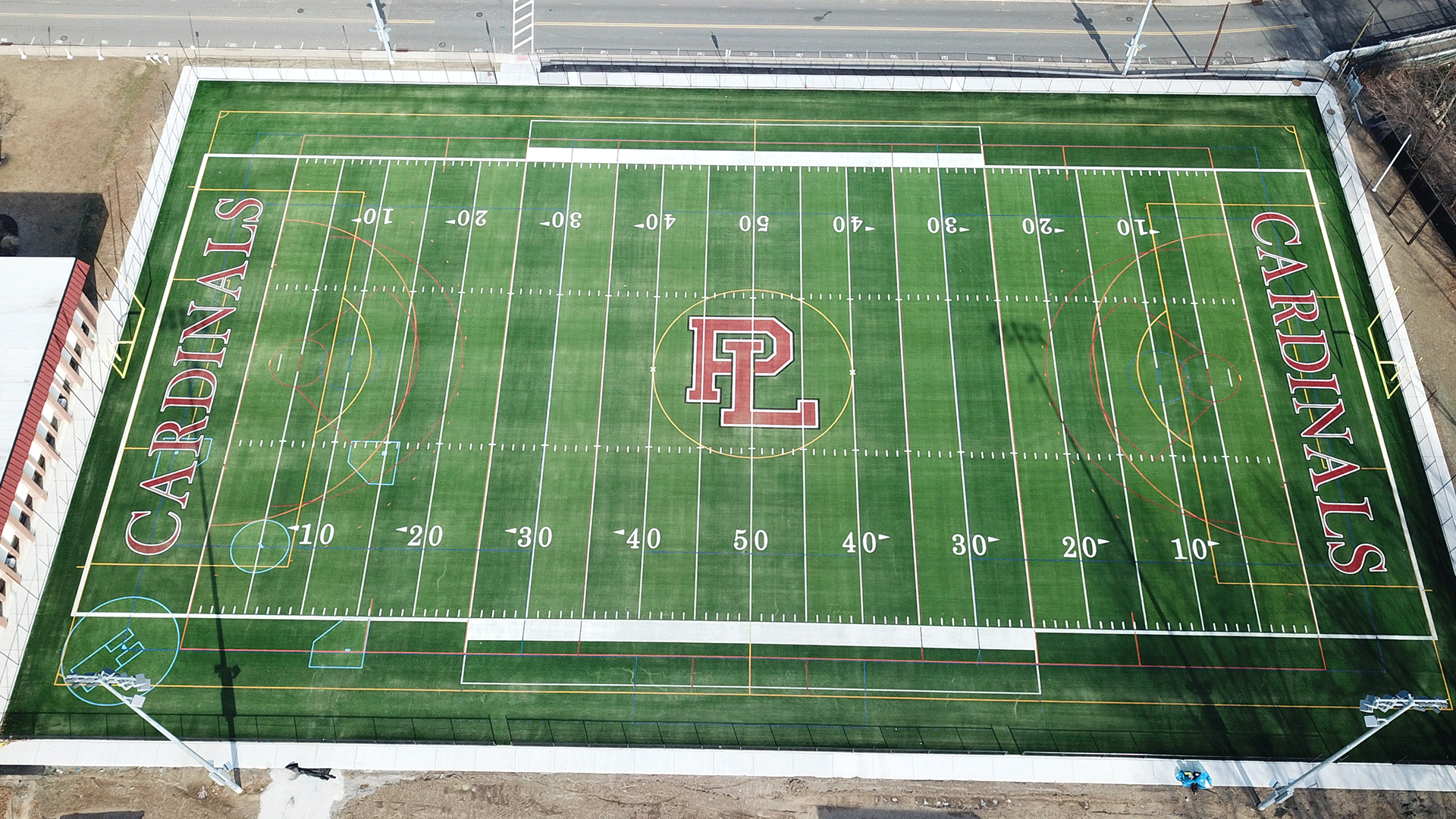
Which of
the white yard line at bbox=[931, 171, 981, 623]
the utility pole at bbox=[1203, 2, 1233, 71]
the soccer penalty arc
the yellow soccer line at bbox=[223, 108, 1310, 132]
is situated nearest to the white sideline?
the white yard line at bbox=[931, 171, 981, 623]

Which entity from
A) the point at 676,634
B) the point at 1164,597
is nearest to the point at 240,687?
the point at 676,634

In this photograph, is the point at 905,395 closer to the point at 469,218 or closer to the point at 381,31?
the point at 469,218

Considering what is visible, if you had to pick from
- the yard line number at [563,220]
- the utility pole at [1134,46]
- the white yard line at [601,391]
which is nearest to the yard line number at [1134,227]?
the utility pole at [1134,46]

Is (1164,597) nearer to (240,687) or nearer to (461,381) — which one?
(461,381)

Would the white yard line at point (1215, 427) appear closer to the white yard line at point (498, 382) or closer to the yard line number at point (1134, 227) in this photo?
the yard line number at point (1134, 227)

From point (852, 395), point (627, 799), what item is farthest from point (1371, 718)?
point (627, 799)
